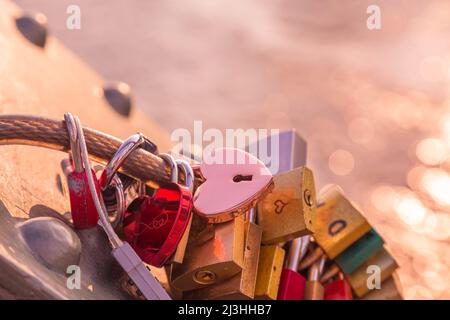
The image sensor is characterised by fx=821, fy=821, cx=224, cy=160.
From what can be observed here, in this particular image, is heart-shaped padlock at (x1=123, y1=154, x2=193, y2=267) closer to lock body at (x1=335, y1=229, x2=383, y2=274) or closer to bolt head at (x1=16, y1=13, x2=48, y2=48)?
lock body at (x1=335, y1=229, x2=383, y2=274)

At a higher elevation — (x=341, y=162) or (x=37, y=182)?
(x=37, y=182)

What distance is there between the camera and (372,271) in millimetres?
1106

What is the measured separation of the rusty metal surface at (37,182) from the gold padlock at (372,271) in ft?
1.25

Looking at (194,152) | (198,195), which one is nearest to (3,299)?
(198,195)

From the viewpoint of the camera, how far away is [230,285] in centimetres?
88

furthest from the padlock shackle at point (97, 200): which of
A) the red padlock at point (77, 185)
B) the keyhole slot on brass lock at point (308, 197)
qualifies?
the keyhole slot on brass lock at point (308, 197)

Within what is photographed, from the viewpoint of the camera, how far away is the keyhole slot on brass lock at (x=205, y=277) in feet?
2.86

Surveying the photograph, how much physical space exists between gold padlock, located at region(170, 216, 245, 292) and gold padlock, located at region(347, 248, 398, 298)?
10.6 inches

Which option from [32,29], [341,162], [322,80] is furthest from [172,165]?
[322,80]

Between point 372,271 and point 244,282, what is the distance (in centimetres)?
29

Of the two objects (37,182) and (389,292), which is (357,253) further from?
(37,182)

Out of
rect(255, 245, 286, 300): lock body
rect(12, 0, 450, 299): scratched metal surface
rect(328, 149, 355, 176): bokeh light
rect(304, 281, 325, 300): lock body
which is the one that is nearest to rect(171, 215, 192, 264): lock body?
rect(255, 245, 286, 300): lock body

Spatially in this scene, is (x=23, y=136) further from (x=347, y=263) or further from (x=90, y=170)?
(x=347, y=263)
